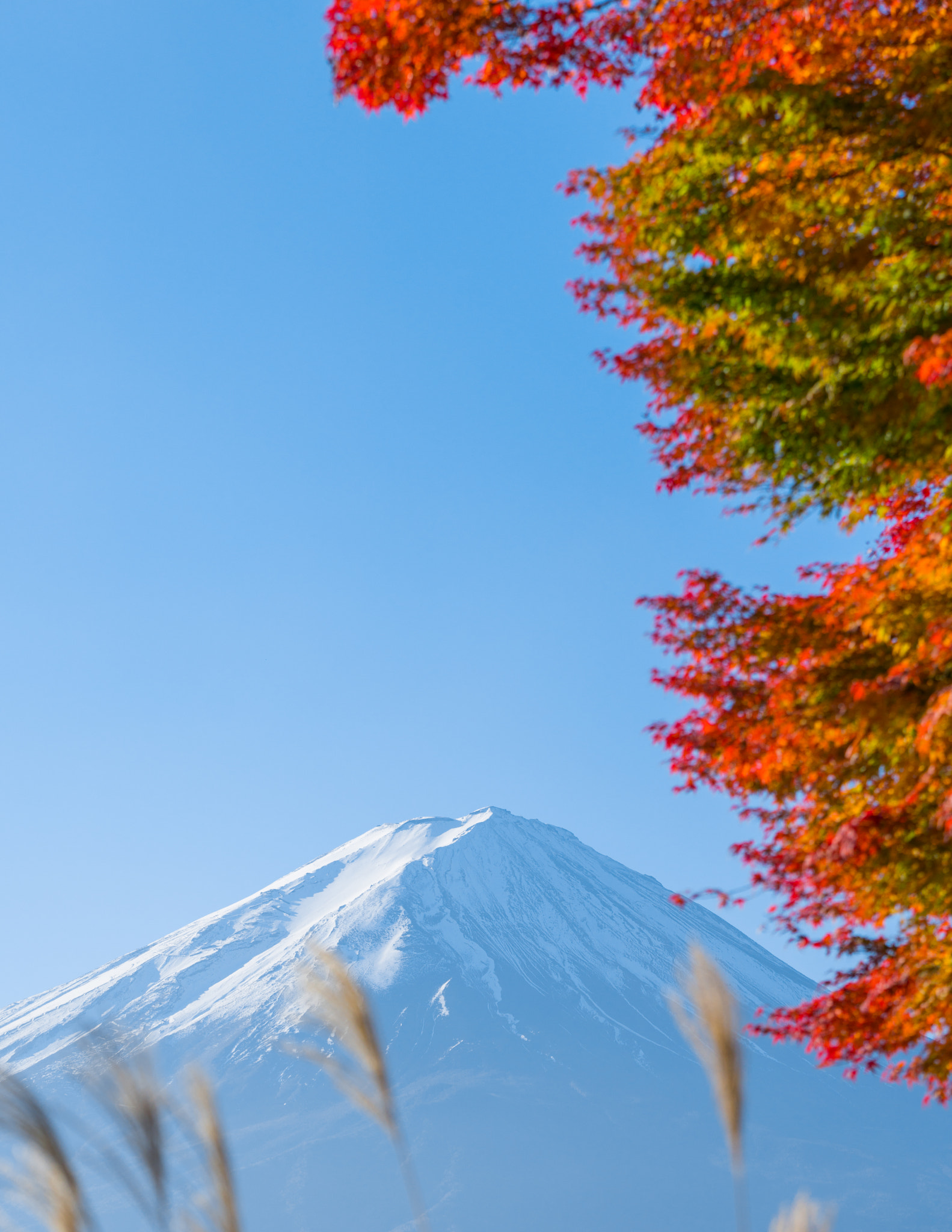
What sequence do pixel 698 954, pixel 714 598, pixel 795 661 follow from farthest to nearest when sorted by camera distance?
pixel 714 598 → pixel 795 661 → pixel 698 954

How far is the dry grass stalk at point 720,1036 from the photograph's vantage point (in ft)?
8.04

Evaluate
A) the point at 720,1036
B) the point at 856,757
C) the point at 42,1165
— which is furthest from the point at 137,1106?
the point at 856,757

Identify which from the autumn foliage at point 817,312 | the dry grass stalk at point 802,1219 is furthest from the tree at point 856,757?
the dry grass stalk at point 802,1219

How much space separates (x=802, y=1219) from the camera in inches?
100

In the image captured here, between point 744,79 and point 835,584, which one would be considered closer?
point 744,79

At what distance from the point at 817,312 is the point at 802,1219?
4.32 meters

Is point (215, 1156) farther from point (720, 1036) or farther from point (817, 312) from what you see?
point (817, 312)

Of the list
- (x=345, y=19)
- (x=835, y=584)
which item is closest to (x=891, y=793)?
(x=835, y=584)

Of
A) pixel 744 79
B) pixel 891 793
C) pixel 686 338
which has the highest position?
pixel 744 79

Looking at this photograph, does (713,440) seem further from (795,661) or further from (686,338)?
(795,661)

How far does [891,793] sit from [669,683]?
5.17 feet

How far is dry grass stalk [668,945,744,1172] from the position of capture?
96.5 inches

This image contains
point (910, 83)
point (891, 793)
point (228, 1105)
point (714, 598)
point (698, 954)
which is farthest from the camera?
point (228, 1105)

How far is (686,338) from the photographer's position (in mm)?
5840
